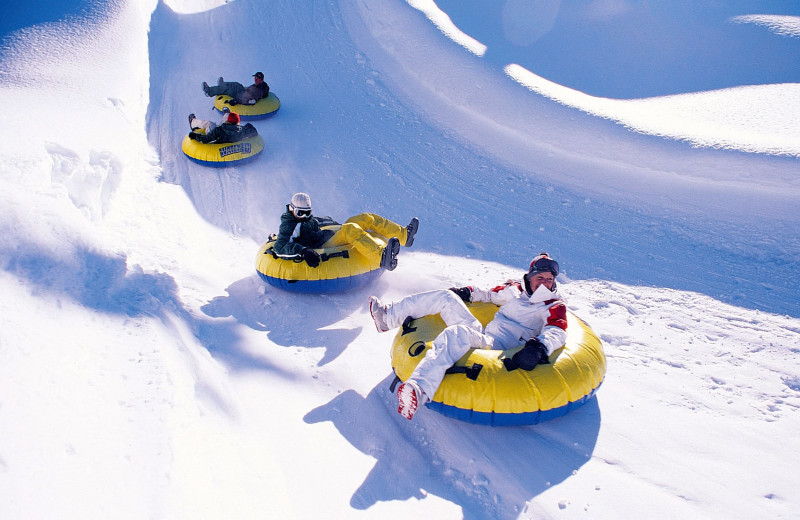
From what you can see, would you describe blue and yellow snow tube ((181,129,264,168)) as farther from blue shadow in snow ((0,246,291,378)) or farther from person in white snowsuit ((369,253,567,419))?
person in white snowsuit ((369,253,567,419))

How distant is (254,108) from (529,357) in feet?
25.8

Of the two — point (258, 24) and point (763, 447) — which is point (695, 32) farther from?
point (763, 447)

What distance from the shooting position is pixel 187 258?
6590 millimetres

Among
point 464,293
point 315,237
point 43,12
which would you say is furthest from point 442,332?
point 43,12

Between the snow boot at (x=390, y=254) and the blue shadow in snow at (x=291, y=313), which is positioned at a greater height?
the snow boot at (x=390, y=254)

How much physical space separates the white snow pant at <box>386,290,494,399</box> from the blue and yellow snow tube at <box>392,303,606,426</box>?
0.10 meters

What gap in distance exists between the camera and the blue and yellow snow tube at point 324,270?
589 cm

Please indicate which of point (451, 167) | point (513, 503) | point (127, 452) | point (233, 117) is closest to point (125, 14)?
point (233, 117)

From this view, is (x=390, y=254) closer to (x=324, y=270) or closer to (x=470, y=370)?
(x=324, y=270)

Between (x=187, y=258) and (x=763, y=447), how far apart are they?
5820 millimetres

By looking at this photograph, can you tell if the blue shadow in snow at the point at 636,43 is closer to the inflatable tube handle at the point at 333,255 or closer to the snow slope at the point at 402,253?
the snow slope at the point at 402,253

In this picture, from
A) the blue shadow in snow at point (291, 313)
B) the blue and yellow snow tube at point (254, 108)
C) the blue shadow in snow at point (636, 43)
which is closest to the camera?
the blue shadow in snow at point (291, 313)

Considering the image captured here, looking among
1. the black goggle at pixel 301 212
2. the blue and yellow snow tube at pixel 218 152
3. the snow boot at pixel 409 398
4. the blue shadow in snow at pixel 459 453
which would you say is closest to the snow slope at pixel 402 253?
the blue shadow in snow at pixel 459 453

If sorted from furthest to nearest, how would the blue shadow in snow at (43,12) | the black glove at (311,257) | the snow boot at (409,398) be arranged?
the blue shadow in snow at (43,12) → the black glove at (311,257) → the snow boot at (409,398)
